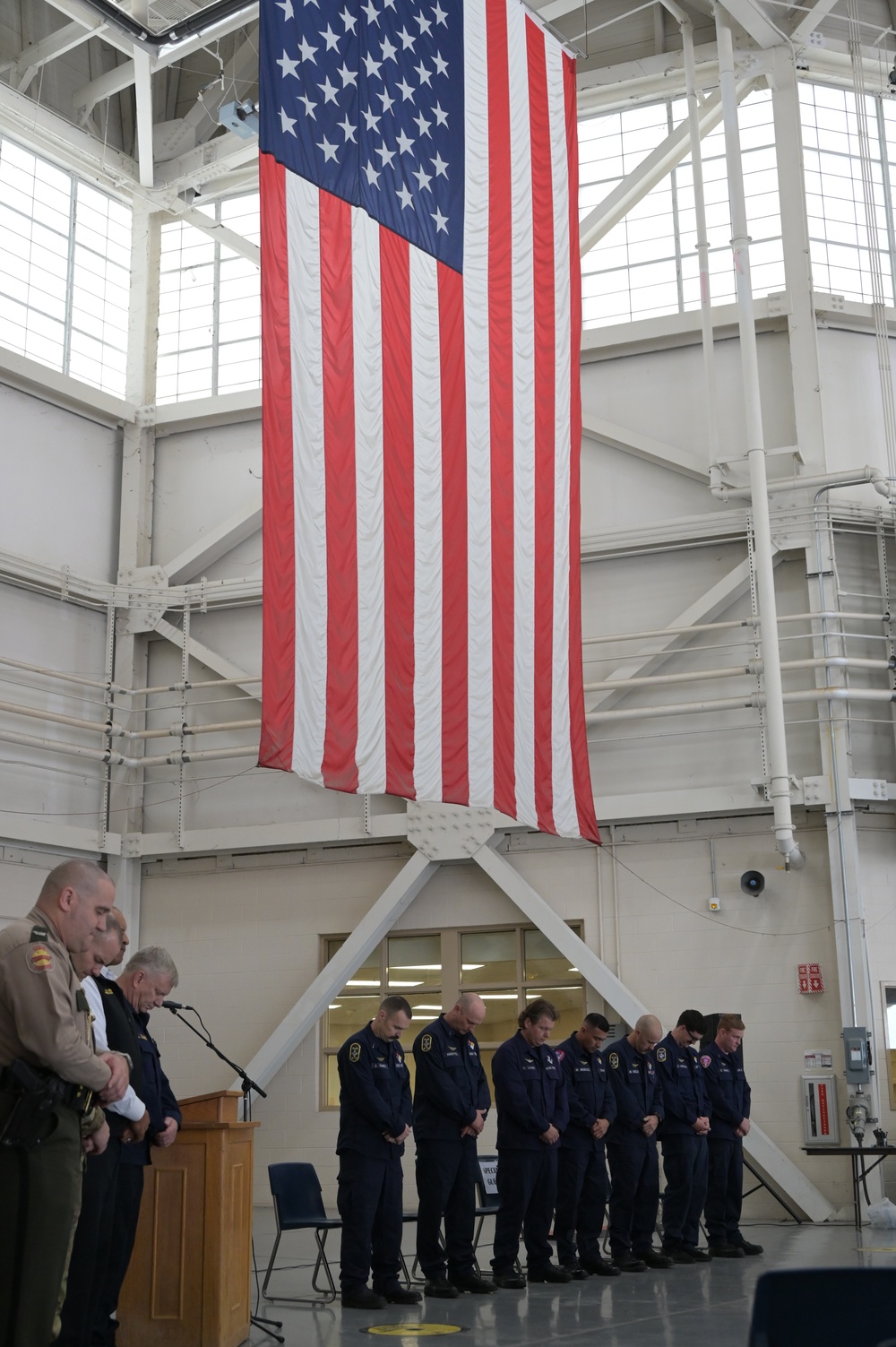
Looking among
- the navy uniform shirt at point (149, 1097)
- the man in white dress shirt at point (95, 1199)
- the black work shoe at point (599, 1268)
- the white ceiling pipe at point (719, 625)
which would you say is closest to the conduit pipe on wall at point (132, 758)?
the white ceiling pipe at point (719, 625)

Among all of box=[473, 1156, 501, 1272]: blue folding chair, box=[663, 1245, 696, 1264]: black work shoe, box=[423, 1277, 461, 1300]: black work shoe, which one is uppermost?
box=[473, 1156, 501, 1272]: blue folding chair

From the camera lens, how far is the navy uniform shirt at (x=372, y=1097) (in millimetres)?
6750

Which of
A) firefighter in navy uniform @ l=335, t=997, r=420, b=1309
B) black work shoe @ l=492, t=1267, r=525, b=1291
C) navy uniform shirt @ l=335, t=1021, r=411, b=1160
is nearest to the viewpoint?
→ firefighter in navy uniform @ l=335, t=997, r=420, b=1309

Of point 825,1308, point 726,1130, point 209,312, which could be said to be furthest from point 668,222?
point 825,1308

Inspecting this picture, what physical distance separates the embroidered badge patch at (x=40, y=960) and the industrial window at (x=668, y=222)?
1046 centimetres

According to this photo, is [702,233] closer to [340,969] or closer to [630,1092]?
[340,969]

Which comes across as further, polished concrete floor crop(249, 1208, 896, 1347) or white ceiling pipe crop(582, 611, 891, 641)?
white ceiling pipe crop(582, 611, 891, 641)

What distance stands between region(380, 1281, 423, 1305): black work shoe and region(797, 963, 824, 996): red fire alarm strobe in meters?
4.99

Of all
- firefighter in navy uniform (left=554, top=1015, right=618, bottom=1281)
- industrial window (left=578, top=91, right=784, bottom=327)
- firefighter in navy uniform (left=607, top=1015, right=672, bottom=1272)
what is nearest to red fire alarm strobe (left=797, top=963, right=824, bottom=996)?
firefighter in navy uniform (left=607, top=1015, right=672, bottom=1272)

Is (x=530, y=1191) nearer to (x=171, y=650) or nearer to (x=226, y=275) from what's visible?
(x=171, y=650)

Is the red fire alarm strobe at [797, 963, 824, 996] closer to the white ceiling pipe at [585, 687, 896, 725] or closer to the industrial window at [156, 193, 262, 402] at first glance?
the white ceiling pipe at [585, 687, 896, 725]

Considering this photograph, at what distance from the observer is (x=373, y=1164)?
6.72 metres

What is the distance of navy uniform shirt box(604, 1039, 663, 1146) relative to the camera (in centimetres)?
829

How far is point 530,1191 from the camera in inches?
291
